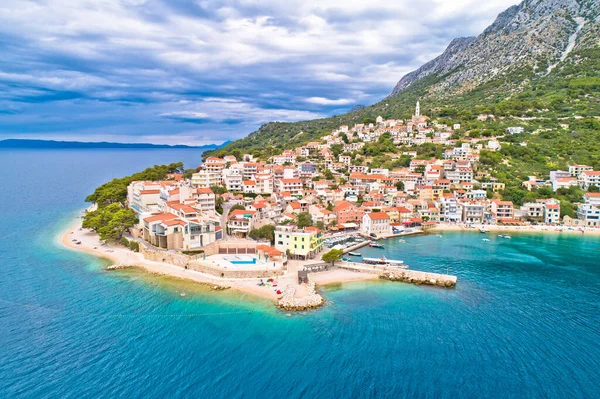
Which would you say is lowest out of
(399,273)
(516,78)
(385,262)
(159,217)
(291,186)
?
(399,273)

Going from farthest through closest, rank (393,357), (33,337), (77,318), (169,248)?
1. (169,248)
2. (77,318)
3. (33,337)
4. (393,357)

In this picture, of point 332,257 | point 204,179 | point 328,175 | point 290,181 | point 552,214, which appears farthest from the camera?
point 328,175

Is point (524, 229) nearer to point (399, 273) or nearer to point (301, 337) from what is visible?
point (399, 273)

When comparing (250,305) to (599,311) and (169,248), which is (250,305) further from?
(599,311)

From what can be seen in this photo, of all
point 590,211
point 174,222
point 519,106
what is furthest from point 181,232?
point 519,106

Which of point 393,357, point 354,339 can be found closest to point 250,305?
point 354,339

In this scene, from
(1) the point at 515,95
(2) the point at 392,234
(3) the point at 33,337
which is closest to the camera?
(3) the point at 33,337

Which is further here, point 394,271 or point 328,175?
point 328,175
